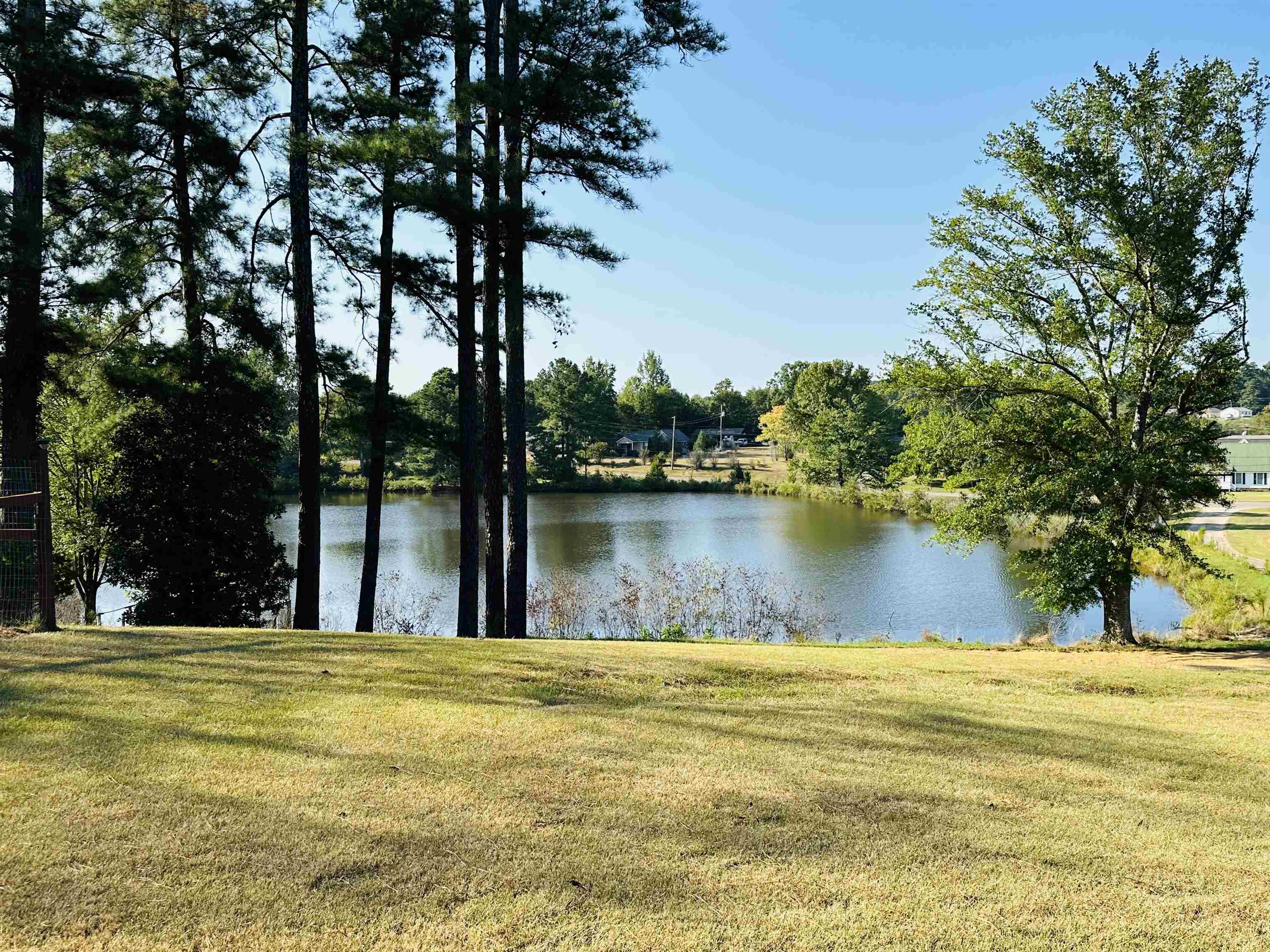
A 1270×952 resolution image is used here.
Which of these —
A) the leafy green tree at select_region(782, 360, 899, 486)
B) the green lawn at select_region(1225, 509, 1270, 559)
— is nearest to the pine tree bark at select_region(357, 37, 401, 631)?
the green lawn at select_region(1225, 509, 1270, 559)

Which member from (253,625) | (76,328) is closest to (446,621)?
(253,625)

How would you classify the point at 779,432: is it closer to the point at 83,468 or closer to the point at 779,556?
the point at 779,556

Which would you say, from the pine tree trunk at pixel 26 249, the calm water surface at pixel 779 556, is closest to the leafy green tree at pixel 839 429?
the calm water surface at pixel 779 556

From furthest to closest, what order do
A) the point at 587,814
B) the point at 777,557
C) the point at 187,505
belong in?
1. the point at 777,557
2. the point at 187,505
3. the point at 587,814

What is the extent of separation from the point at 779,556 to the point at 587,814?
72.9ft

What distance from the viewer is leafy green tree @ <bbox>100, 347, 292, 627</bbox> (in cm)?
1221

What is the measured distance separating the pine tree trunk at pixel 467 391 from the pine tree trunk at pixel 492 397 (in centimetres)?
20

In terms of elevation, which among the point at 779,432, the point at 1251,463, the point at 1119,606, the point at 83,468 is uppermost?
the point at 779,432

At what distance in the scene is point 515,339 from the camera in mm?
11039

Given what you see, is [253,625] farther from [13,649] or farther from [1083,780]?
[1083,780]

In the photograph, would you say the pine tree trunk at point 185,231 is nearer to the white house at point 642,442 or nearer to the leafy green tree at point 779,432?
the leafy green tree at point 779,432

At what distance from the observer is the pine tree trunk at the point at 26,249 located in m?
8.94

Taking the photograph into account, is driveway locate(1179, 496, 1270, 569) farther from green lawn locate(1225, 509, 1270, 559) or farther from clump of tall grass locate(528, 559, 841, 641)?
clump of tall grass locate(528, 559, 841, 641)

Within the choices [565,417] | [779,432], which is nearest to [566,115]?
[565,417]
